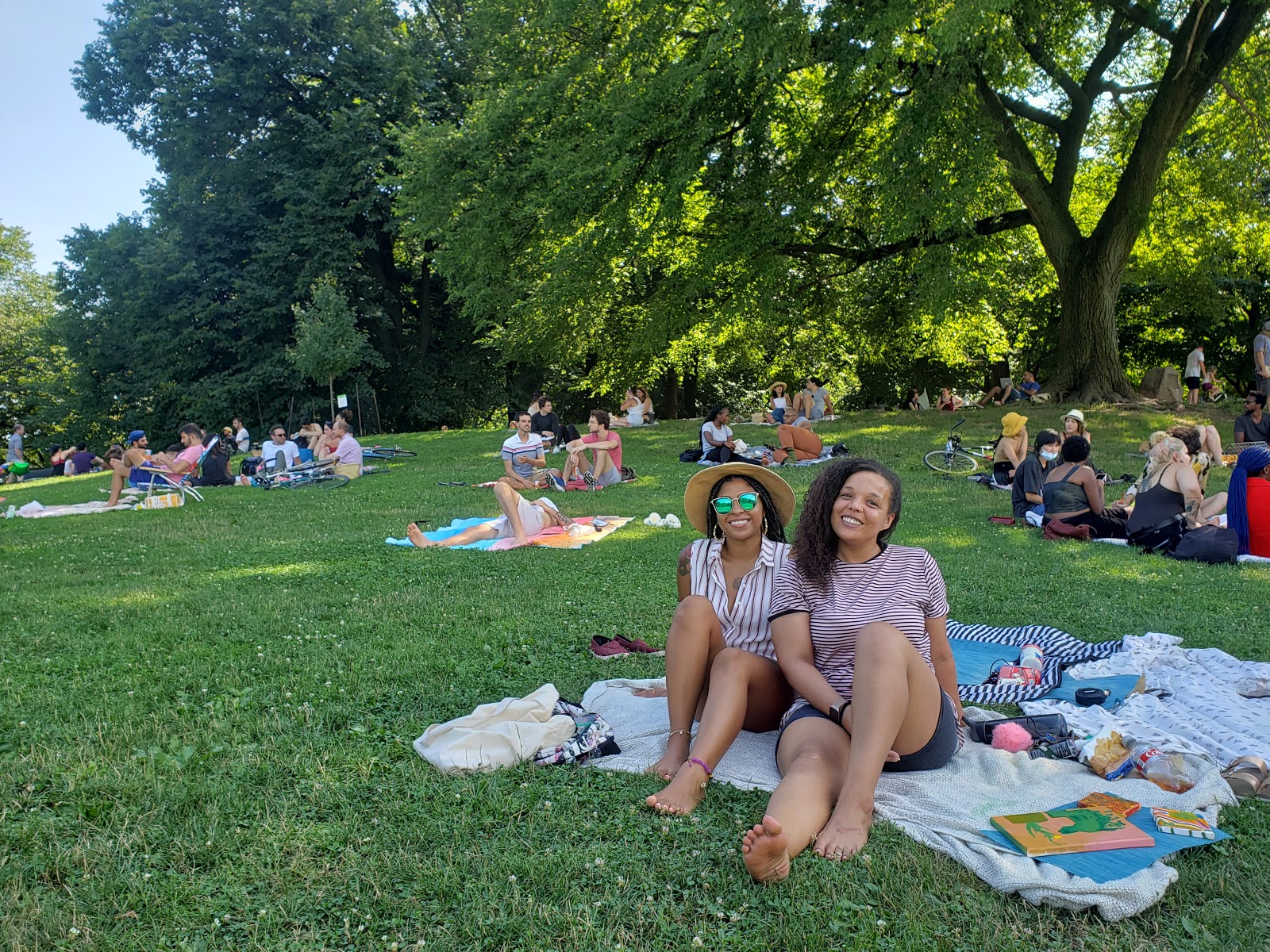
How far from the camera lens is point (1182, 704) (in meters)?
4.81

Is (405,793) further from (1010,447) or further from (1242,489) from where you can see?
(1010,447)

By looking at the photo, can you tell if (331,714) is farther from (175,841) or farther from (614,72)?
(614,72)

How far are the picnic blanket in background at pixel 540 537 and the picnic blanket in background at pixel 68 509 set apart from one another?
7005mm

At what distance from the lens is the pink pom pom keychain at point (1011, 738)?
4301 millimetres

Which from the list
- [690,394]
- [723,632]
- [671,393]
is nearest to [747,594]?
[723,632]

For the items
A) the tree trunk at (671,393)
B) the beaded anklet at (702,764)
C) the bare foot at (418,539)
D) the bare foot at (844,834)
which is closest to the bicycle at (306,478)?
the bare foot at (418,539)

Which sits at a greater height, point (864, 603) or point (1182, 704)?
point (864, 603)

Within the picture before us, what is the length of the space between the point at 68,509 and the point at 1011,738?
15.8 meters

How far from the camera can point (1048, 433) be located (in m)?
11.7

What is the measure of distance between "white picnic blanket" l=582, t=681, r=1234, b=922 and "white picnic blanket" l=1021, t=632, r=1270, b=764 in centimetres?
45

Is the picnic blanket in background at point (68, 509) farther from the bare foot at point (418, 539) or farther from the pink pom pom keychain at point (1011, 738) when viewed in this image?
the pink pom pom keychain at point (1011, 738)

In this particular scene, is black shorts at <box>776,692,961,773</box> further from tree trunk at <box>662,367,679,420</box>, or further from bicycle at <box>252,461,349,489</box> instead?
tree trunk at <box>662,367,679,420</box>

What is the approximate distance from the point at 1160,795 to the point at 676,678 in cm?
192

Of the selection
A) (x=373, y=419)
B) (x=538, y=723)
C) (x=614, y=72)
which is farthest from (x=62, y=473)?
(x=538, y=723)
